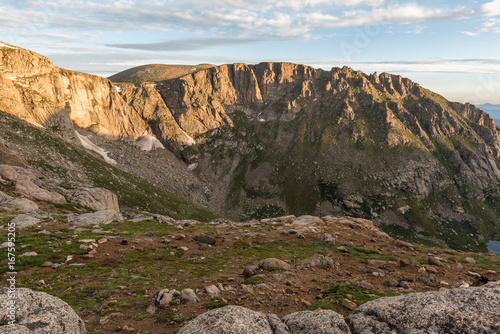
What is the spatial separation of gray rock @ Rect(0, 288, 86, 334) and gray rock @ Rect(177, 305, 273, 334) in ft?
16.5

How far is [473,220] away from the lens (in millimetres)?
187375

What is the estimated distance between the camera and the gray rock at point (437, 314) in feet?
31.1

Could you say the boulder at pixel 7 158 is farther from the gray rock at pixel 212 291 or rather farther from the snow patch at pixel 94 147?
the snow patch at pixel 94 147

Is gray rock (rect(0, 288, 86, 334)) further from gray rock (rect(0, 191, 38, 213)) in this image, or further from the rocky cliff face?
the rocky cliff face

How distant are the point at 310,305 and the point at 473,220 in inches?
9449

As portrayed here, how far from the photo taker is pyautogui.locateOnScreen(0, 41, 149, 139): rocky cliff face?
121m

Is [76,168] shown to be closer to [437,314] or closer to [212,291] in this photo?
[212,291]

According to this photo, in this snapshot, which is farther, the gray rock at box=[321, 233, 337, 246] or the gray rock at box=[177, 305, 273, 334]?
the gray rock at box=[321, 233, 337, 246]

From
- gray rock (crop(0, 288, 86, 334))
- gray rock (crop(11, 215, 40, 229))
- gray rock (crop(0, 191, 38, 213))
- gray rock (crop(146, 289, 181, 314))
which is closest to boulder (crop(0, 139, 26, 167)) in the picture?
gray rock (crop(0, 191, 38, 213))

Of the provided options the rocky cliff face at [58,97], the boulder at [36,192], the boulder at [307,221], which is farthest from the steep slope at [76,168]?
the boulder at [307,221]

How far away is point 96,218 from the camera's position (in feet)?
140

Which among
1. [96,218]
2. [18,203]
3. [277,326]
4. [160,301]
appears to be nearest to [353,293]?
[277,326]

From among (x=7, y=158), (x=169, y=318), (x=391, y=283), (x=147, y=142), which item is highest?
(x=7, y=158)

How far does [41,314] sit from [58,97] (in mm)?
176089
